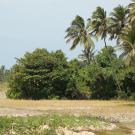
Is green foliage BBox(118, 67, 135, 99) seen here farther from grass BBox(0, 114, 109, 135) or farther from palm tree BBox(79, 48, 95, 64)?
grass BBox(0, 114, 109, 135)

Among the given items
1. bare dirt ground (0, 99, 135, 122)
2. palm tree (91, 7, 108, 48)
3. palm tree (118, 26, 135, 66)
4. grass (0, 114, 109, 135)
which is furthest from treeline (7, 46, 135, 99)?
grass (0, 114, 109, 135)

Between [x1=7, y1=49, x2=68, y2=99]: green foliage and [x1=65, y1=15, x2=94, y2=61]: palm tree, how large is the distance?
32.2ft

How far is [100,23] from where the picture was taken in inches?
2672

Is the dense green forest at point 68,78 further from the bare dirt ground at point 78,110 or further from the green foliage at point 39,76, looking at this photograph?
→ the bare dirt ground at point 78,110

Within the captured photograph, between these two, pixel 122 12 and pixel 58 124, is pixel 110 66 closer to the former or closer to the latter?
pixel 122 12

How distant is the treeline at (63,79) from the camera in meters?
58.2

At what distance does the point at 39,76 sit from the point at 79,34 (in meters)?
14.8

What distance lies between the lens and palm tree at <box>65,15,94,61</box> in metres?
69.2

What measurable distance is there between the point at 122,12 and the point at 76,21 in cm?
894

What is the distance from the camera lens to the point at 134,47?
1802 inches

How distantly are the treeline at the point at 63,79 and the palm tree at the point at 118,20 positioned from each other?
18.4ft

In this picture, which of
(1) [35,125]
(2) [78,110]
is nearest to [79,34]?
(2) [78,110]

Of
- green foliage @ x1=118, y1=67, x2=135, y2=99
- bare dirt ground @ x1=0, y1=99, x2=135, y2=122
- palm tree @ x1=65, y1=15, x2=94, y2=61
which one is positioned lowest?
bare dirt ground @ x1=0, y1=99, x2=135, y2=122

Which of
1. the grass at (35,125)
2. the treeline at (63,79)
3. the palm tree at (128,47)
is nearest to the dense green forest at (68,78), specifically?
the treeline at (63,79)
